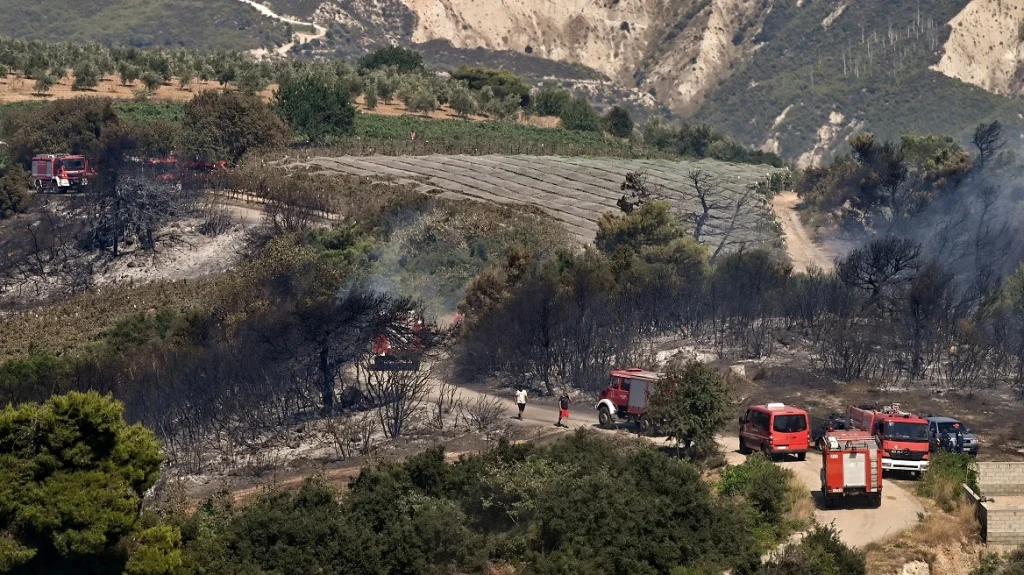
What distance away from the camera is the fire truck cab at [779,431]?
38.8m

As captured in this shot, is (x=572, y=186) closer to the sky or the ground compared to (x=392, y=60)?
closer to the ground

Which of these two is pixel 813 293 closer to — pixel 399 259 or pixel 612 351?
pixel 612 351

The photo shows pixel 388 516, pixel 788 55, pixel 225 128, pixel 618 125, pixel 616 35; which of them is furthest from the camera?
pixel 616 35

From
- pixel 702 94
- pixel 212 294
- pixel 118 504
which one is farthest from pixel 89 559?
pixel 702 94

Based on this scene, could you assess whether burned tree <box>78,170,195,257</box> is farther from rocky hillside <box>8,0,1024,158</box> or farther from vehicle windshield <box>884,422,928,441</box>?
rocky hillside <box>8,0,1024,158</box>

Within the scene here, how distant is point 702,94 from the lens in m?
192

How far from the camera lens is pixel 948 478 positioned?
36.5m

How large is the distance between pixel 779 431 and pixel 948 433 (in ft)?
14.6

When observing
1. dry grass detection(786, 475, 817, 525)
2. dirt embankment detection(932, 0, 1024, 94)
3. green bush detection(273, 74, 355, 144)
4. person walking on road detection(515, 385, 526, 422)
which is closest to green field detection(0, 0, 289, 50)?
dirt embankment detection(932, 0, 1024, 94)

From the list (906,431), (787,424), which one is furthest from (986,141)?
(787,424)

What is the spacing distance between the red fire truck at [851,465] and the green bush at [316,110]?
2508 inches

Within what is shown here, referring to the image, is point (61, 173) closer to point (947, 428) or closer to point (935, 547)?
point (947, 428)

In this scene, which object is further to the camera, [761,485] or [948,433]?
[948,433]

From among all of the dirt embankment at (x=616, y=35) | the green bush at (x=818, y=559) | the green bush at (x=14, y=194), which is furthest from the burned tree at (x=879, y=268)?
the dirt embankment at (x=616, y=35)
